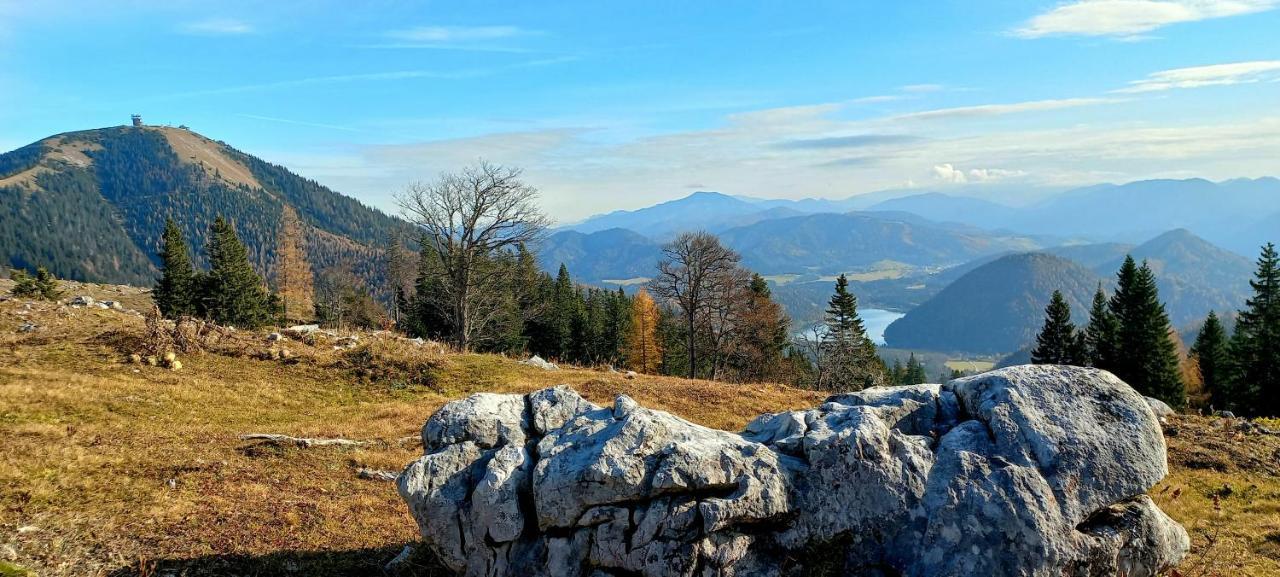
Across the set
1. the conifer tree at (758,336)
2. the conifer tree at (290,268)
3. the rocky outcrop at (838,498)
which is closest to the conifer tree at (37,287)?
the conifer tree at (290,268)

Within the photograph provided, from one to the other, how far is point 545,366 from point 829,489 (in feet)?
76.6

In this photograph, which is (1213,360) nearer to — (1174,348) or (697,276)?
(1174,348)

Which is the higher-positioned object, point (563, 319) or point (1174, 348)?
point (563, 319)

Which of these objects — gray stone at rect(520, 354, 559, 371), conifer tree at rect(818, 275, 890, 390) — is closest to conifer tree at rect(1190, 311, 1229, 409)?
conifer tree at rect(818, 275, 890, 390)

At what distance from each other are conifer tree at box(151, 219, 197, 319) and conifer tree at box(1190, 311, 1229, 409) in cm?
9442

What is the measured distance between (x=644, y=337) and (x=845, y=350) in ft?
73.1

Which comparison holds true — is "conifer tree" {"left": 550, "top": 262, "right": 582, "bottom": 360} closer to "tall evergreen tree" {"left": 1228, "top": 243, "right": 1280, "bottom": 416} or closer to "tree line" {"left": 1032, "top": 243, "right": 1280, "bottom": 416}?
"tree line" {"left": 1032, "top": 243, "right": 1280, "bottom": 416}

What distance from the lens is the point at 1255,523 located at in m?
12.4

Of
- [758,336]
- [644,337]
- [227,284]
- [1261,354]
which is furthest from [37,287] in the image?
[1261,354]

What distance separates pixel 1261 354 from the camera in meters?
45.3

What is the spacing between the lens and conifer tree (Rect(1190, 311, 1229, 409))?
53.9m

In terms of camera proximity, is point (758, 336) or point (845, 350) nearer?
point (758, 336)

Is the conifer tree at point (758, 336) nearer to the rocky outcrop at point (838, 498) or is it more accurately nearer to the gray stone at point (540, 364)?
the gray stone at point (540, 364)

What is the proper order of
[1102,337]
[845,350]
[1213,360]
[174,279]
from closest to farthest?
[845,350]
[1213,360]
[1102,337]
[174,279]
